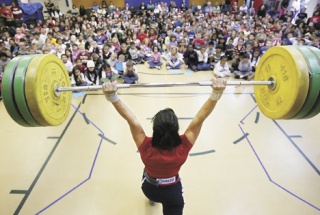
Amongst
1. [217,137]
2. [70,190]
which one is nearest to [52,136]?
[70,190]

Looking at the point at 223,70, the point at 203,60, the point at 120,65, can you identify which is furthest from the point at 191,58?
the point at 120,65

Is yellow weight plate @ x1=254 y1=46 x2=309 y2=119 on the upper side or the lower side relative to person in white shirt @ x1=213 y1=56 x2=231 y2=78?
upper

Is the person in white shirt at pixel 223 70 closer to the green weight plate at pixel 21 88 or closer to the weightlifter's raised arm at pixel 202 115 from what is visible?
the weightlifter's raised arm at pixel 202 115

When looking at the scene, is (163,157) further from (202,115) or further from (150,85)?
(150,85)

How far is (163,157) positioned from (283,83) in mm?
1540

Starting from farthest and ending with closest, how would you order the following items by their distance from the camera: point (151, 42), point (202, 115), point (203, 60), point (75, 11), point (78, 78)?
1. point (75, 11)
2. point (151, 42)
3. point (203, 60)
4. point (78, 78)
5. point (202, 115)

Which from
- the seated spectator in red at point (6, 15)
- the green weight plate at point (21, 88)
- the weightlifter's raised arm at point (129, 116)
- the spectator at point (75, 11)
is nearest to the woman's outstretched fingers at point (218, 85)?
the weightlifter's raised arm at point (129, 116)

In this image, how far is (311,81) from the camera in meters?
2.19

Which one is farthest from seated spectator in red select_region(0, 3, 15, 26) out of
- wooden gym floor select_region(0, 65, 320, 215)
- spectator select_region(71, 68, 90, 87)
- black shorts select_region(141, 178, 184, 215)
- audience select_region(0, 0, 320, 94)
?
black shorts select_region(141, 178, 184, 215)

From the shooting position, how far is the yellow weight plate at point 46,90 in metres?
2.24

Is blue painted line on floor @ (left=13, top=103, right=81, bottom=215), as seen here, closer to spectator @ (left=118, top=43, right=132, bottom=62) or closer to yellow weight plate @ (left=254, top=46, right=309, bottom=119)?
yellow weight plate @ (left=254, top=46, right=309, bottom=119)

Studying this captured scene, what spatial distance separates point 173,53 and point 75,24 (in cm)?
512

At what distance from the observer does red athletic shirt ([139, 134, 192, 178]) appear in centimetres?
177

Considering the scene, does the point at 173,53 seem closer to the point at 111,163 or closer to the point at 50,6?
the point at 111,163
